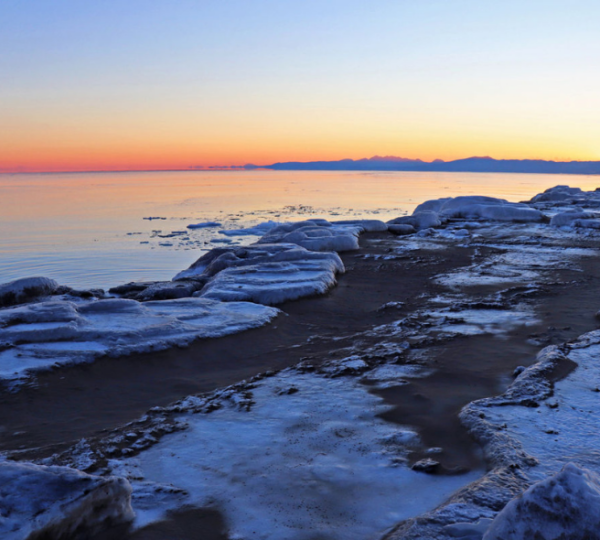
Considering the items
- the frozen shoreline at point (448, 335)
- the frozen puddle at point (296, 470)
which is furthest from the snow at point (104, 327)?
the frozen puddle at point (296, 470)

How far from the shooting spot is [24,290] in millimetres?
8023

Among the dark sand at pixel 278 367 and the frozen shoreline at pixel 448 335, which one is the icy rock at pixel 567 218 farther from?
the dark sand at pixel 278 367

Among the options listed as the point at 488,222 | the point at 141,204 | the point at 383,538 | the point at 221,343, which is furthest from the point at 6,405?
the point at 141,204

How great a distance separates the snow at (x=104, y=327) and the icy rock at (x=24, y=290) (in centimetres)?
258

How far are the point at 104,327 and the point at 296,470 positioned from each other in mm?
3250

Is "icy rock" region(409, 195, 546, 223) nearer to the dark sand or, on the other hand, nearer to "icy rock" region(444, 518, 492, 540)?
the dark sand

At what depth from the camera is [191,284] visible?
27.4 ft

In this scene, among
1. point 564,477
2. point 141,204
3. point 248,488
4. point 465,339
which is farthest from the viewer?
point 141,204

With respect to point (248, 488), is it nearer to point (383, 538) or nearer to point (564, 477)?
point (383, 538)

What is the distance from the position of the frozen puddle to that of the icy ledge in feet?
0.56

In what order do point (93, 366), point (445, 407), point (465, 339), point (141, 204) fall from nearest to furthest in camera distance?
point (445, 407) → point (93, 366) → point (465, 339) → point (141, 204)

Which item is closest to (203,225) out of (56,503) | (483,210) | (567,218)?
(483,210)

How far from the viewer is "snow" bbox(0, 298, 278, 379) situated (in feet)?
15.5

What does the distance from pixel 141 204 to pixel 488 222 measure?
78.3 ft
